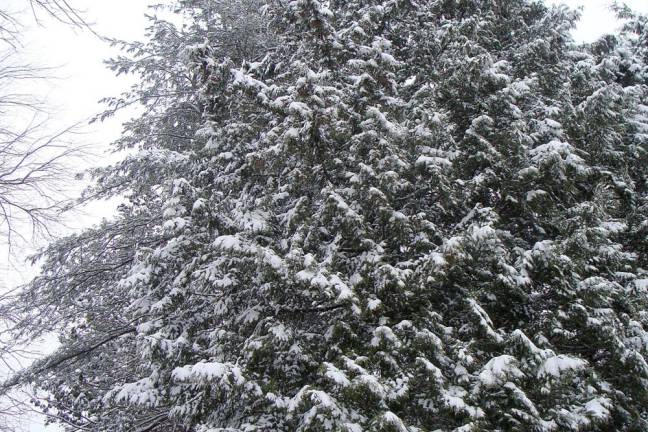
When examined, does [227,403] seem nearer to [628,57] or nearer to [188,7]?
[188,7]

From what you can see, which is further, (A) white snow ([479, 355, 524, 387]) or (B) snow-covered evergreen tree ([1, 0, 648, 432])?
(B) snow-covered evergreen tree ([1, 0, 648, 432])

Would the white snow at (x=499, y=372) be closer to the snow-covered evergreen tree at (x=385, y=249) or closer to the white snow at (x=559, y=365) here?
the snow-covered evergreen tree at (x=385, y=249)

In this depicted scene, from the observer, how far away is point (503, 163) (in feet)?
20.4

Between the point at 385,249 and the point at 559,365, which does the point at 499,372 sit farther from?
the point at 385,249

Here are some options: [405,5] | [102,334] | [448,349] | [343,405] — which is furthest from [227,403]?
[405,5]

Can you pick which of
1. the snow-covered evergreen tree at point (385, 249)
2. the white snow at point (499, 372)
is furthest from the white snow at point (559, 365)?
the white snow at point (499, 372)

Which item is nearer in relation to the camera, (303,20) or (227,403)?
(227,403)

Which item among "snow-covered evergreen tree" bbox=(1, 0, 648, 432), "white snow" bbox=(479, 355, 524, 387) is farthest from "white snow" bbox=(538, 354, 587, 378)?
"white snow" bbox=(479, 355, 524, 387)

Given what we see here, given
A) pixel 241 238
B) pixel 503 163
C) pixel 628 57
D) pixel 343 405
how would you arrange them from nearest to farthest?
pixel 343 405, pixel 241 238, pixel 503 163, pixel 628 57

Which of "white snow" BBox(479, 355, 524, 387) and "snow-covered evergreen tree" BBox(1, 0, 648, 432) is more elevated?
"snow-covered evergreen tree" BBox(1, 0, 648, 432)

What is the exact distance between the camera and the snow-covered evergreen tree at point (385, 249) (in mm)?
4871

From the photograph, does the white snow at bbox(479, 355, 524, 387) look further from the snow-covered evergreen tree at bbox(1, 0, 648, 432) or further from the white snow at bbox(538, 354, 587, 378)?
the white snow at bbox(538, 354, 587, 378)

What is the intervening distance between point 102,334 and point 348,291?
572 cm

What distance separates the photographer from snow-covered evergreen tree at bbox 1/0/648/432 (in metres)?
4.87
